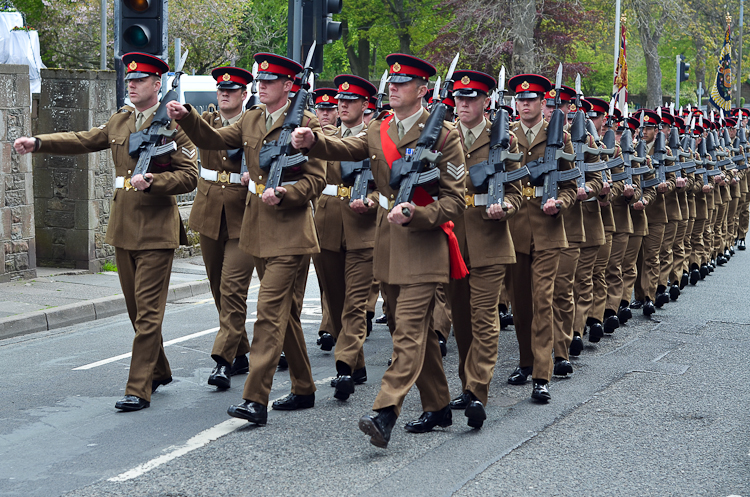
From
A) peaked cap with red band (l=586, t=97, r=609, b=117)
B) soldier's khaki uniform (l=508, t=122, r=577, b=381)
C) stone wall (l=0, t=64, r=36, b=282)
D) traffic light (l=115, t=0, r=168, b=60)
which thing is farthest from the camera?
stone wall (l=0, t=64, r=36, b=282)

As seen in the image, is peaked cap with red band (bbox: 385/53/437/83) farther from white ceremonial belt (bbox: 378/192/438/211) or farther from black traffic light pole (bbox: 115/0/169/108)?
black traffic light pole (bbox: 115/0/169/108)

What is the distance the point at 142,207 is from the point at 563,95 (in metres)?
3.71

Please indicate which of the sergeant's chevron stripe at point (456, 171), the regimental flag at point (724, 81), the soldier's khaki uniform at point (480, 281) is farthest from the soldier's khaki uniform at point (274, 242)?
the regimental flag at point (724, 81)

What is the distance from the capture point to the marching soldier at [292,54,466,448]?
5316 millimetres

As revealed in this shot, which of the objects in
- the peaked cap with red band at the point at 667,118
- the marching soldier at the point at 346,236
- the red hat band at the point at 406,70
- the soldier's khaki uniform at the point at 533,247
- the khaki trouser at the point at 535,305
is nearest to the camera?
the red hat band at the point at 406,70

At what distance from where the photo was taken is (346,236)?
7.40m

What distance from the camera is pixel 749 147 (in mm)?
17031

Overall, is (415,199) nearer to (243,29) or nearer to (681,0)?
(681,0)

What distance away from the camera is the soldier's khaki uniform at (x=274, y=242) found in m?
5.81

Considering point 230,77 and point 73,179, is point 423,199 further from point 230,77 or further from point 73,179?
point 73,179

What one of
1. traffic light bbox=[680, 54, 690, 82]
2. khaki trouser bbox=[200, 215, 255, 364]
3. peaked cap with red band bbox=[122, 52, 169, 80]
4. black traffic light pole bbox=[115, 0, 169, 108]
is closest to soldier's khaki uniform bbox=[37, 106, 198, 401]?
peaked cap with red band bbox=[122, 52, 169, 80]

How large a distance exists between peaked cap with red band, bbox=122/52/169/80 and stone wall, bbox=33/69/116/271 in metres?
5.88

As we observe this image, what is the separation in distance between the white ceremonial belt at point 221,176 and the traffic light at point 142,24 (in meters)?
2.42

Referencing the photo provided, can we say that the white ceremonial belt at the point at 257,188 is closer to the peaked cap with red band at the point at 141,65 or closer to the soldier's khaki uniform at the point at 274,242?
the soldier's khaki uniform at the point at 274,242
